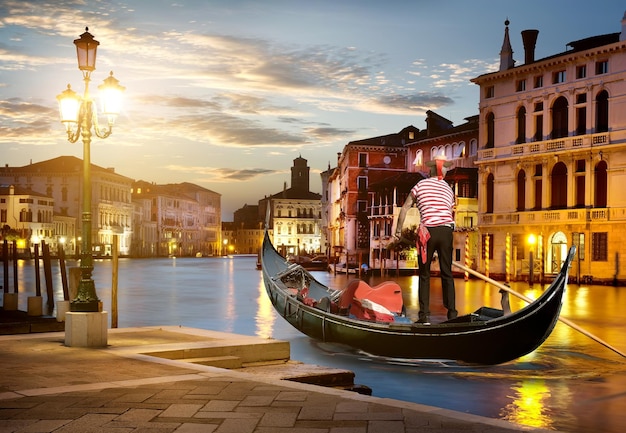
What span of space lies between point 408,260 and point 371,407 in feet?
132

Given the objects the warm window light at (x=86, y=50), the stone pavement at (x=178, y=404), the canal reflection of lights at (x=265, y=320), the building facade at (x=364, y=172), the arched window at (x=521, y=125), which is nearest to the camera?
the stone pavement at (x=178, y=404)

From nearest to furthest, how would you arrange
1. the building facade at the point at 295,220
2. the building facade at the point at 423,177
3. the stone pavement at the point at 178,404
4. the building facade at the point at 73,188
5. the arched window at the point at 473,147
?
1. the stone pavement at the point at 178,404
2. the building facade at the point at 423,177
3. the arched window at the point at 473,147
4. the building facade at the point at 73,188
5. the building facade at the point at 295,220

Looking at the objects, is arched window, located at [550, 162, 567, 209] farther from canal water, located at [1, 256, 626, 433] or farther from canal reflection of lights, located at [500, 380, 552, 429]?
canal reflection of lights, located at [500, 380, 552, 429]

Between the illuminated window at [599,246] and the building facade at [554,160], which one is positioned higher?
the building facade at [554,160]

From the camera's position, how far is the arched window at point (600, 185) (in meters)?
31.6

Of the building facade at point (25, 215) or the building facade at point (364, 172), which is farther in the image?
the building facade at point (25, 215)

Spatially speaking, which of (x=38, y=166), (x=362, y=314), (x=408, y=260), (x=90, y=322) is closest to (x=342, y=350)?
(x=362, y=314)

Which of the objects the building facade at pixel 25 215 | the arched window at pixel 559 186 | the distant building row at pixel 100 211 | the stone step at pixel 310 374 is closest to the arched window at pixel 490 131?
the arched window at pixel 559 186

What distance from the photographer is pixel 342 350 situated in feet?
38.7

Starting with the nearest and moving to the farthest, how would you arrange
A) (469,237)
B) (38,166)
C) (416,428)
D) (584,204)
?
(416,428) < (584,204) < (469,237) < (38,166)

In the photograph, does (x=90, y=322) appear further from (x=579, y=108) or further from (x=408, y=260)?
(x=408, y=260)

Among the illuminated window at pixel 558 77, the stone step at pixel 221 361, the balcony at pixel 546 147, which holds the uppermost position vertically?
the illuminated window at pixel 558 77

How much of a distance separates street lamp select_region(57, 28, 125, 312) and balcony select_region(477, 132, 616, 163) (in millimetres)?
25598

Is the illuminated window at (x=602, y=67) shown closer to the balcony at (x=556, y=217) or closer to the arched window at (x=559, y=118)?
the arched window at (x=559, y=118)
